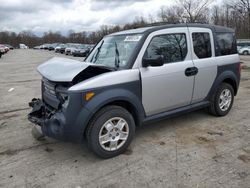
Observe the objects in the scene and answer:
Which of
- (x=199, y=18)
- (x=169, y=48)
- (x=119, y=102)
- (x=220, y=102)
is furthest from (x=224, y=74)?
(x=199, y=18)

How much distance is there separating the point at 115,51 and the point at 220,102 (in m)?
2.51

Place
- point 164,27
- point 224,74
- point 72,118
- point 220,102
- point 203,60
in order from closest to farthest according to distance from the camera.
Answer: point 72,118 → point 164,27 → point 203,60 → point 224,74 → point 220,102

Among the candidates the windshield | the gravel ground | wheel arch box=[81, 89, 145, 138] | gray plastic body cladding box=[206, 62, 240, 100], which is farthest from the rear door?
wheel arch box=[81, 89, 145, 138]

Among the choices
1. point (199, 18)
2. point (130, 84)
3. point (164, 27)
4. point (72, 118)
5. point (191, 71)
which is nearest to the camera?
point (72, 118)

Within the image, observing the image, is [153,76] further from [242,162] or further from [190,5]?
[190,5]

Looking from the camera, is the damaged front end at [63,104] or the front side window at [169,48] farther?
the front side window at [169,48]

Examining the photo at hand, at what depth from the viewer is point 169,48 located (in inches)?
181

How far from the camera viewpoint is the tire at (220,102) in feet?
17.8

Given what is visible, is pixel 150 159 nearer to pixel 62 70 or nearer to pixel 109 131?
pixel 109 131

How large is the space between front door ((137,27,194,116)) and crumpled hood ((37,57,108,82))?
3.12 feet

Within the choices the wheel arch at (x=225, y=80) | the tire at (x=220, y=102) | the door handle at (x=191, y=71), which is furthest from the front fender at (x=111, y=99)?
the tire at (x=220, y=102)

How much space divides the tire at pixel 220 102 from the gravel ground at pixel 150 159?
0.52ft

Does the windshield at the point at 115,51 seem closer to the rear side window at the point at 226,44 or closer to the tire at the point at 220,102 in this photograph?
the rear side window at the point at 226,44

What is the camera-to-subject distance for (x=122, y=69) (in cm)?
408
